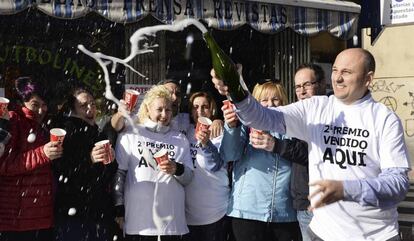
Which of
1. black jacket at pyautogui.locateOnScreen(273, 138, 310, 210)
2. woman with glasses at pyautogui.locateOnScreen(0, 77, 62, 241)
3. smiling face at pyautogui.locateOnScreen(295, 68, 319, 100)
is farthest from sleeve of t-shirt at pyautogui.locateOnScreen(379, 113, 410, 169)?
woman with glasses at pyautogui.locateOnScreen(0, 77, 62, 241)

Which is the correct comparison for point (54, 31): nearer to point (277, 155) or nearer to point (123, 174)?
point (123, 174)

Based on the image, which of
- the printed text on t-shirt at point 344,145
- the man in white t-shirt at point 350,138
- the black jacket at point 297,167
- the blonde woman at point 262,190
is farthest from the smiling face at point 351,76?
the blonde woman at point 262,190

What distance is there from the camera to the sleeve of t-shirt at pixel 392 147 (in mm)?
3312

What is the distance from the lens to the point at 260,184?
4.73 meters

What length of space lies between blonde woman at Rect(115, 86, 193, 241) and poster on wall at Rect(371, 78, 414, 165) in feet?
36.6

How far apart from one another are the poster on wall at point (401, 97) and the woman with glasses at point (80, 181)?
37.7 ft

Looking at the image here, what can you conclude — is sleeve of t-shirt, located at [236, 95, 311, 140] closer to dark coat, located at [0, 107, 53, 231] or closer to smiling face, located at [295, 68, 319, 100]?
smiling face, located at [295, 68, 319, 100]

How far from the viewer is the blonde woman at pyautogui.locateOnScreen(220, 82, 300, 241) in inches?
184

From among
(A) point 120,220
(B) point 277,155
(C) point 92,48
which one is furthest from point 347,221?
(C) point 92,48

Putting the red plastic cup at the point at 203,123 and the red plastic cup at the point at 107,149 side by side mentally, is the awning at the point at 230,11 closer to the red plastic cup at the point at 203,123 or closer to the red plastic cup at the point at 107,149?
the red plastic cup at the point at 107,149

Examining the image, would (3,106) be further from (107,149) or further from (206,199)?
(206,199)

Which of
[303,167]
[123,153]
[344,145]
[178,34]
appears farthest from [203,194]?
[178,34]

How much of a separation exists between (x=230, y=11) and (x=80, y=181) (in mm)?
3665

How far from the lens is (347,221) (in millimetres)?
3525
